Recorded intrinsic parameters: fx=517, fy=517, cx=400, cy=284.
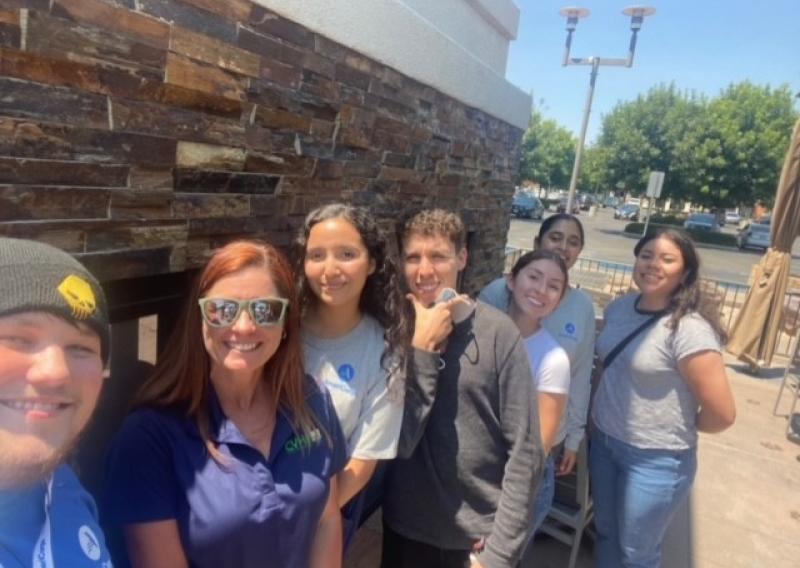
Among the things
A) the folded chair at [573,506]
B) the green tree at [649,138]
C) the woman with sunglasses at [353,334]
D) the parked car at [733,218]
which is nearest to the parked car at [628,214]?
the parked car at [733,218]

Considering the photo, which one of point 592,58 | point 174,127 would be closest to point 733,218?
point 592,58

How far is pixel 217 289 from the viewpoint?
1327 millimetres

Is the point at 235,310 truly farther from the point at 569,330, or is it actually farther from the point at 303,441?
the point at 569,330

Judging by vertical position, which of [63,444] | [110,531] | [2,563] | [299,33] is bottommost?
[110,531]

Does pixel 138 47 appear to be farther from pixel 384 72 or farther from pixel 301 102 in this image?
pixel 384 72

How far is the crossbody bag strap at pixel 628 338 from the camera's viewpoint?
226cm

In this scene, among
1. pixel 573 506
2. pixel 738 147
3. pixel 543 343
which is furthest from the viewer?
pixel 738 147

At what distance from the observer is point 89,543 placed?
976 mm

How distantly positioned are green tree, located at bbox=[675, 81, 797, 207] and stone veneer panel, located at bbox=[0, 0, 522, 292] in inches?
1147

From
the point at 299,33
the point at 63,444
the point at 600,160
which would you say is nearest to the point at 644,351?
the point at 299,33

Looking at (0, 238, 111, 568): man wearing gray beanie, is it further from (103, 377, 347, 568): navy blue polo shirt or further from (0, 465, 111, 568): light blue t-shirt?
(103, 377, 347, 568): navy blue polo shirt

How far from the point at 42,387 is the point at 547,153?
166 ft

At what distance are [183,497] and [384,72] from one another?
222 cm

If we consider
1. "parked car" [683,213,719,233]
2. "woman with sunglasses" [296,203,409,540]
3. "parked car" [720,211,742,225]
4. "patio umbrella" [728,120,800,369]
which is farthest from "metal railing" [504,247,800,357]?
"parked car" [720,211,742,225]
